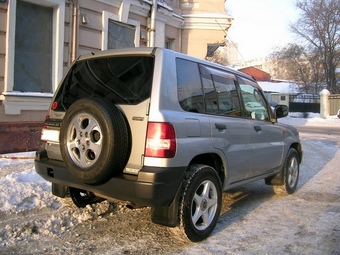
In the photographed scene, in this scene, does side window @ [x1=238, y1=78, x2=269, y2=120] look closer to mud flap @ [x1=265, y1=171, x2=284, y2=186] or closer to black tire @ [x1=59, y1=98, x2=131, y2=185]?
mud flap @ [x1=265, y1=171, x2=284, y2=186]

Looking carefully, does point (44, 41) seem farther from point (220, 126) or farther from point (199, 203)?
point (199, 203)

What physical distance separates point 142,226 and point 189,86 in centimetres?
172

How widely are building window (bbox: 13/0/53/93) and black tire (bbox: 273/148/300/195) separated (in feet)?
18.0

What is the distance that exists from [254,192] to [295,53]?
124 feet

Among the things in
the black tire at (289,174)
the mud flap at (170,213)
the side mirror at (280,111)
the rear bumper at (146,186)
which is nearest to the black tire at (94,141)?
the rear bumper at (146,186)

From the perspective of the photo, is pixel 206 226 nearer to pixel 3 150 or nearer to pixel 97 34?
pixel 3 150

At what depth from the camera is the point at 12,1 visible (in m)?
7.18

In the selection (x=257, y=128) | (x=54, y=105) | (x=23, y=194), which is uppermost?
(x=54, y=105)

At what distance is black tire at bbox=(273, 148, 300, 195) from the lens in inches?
225

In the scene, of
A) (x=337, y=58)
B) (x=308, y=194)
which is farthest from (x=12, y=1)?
(x=337, y=58)

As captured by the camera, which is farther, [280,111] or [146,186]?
[280,111]

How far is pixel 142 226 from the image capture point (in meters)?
4.13

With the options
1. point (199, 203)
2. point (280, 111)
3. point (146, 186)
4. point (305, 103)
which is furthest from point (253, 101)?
point (305, 103)

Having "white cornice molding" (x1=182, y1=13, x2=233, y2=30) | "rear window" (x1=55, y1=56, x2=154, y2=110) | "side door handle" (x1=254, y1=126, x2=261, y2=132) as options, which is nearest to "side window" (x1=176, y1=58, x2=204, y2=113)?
"rear window" (x1=55, y1=56, x2=154, y2=110)
